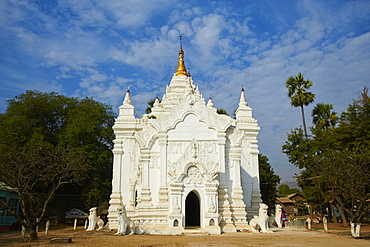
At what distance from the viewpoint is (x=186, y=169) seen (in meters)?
20.0

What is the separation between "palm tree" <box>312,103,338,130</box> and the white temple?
12276 millimetres

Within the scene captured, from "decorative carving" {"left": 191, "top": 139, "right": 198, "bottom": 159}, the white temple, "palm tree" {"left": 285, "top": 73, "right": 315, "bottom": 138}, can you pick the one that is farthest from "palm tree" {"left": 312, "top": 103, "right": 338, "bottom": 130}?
"decorative carving" {"left": 191, "top": 139, "right": 198, "bottom": 159}

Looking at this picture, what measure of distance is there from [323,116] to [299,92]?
3.53m

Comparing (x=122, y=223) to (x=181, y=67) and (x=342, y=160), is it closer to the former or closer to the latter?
(x=342, y=160)

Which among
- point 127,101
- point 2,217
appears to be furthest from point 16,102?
point 127,101

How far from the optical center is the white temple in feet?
64.7

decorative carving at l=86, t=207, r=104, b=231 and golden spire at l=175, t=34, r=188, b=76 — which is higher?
golden spire at l=175, t=34, r=188, b=76

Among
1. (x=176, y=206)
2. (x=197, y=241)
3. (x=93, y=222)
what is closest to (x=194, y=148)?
(x=176, y=206)

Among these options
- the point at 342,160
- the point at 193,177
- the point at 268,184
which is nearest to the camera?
the point at 342,160

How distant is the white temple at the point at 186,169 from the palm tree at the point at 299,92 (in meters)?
11.9

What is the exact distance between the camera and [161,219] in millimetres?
20000

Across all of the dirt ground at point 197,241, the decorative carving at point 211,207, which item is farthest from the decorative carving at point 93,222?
the decorative carving at point 211,207

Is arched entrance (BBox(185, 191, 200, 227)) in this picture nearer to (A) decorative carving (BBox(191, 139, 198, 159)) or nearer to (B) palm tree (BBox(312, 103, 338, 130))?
(A) decorative carving (BBox(191, 139, 198, 159))

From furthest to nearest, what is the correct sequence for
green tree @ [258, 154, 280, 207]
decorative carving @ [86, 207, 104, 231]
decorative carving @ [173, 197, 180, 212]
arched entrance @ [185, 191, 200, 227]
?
green tree @ [258, 154, 280, 207]
arched entrance @ [185, 191, 200, 227]
decorative carving @ [86, 207, 104, 231]
decorative carving @ [173, 197, 180, 212]
